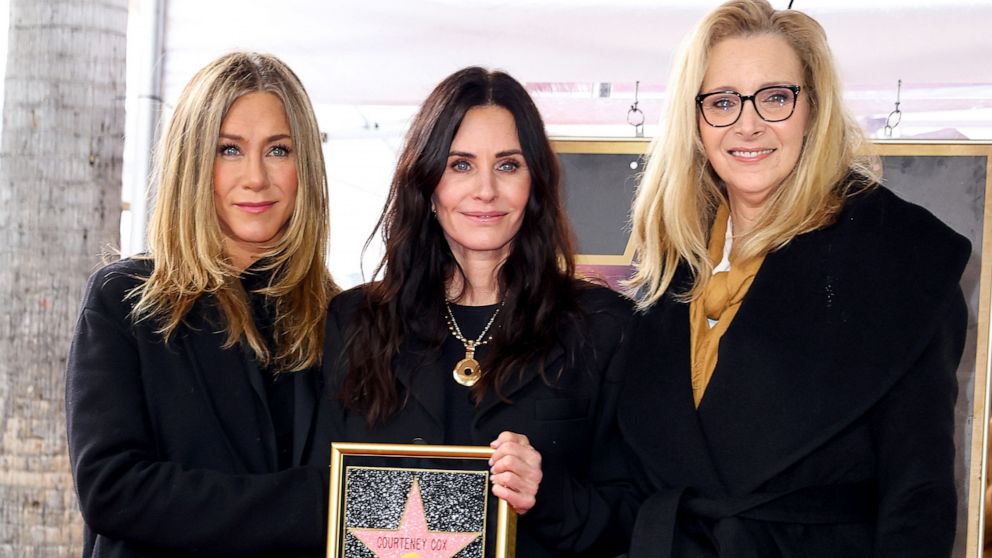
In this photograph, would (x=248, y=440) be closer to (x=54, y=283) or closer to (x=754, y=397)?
(x=754, y=397)

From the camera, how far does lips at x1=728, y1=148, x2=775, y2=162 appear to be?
3184mm

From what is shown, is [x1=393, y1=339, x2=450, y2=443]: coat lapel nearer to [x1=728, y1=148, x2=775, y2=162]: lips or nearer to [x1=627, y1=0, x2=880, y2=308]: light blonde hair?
[x1=627, y1=0, x2=880, y2=308]: light blonde hair

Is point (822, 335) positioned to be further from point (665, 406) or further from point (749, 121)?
point (749, 121)

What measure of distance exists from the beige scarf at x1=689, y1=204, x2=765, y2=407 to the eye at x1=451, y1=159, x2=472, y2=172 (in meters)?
0.70

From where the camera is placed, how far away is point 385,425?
3219mm

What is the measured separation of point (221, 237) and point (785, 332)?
4.97 feet

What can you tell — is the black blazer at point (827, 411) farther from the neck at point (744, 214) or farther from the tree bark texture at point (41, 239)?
the tree bark texture at point (41, 239)

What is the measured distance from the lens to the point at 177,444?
3186mm

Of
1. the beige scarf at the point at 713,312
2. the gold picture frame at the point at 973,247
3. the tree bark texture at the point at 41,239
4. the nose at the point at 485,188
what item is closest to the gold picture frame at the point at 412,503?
the beige scarf at the point at 713,312

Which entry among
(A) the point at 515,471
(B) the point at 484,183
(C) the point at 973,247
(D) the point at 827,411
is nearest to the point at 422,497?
(A) the point at 515,471

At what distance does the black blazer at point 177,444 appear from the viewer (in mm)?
3053

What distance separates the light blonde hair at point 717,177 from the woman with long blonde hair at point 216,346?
3.11 feet

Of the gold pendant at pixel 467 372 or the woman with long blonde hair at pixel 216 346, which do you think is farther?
the gold pendant at pixel 467 372

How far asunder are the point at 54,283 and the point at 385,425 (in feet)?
6.21
